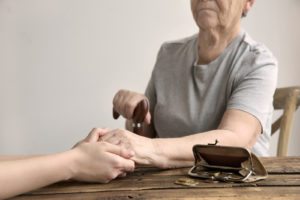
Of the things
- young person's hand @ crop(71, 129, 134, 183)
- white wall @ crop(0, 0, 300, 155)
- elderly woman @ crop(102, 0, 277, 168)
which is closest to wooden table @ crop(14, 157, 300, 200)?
young person's hand @ crop(71, 129, 134, 183)

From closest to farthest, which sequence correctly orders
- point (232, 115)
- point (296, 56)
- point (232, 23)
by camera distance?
point (232, 115)
point (232, 23)
point (296, 56)

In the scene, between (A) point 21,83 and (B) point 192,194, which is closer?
(B) point 192,194

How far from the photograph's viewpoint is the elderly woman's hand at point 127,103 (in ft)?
3.68

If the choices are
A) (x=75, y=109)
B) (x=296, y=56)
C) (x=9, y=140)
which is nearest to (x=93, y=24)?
(x=75, y=109)

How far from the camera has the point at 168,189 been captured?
75 cm

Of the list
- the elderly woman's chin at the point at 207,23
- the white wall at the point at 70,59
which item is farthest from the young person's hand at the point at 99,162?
the white wall at the point at 70,59

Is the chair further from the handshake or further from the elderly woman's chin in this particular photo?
the handshake

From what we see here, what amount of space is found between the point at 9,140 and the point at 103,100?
43 cm

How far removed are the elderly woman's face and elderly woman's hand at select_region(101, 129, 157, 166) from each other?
491 mm

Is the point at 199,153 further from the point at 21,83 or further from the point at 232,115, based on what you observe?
the point at 21,83

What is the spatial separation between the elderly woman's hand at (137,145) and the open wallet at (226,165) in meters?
0.09

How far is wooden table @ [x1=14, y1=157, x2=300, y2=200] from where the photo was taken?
71cm

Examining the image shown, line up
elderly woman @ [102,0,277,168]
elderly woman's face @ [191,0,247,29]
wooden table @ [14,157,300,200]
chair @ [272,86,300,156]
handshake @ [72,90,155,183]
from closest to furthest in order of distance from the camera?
wooden table @ [14,157,300,200] → handshake @ [72,90,155,183] → elderly woman @ [102,0,277,168] → elderly woman's face @ [191,0,247,29] → chair @ [272,86,300,156]

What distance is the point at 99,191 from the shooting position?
760mm
